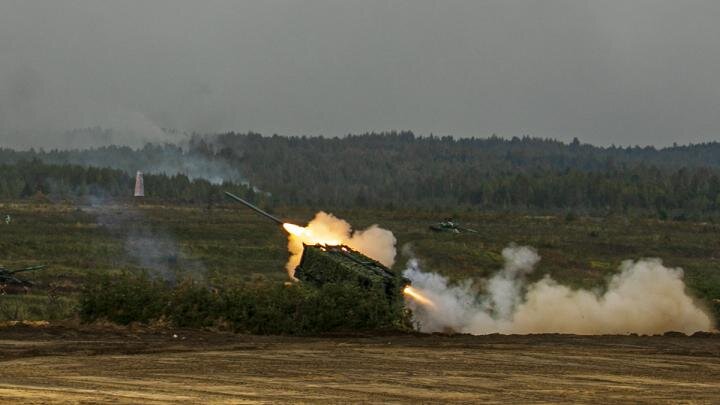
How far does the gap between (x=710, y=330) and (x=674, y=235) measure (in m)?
70.8

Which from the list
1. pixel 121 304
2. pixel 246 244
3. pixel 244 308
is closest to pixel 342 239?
pixel 244 308

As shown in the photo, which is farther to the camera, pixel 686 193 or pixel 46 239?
pixel 686 193

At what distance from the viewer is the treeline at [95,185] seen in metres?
134

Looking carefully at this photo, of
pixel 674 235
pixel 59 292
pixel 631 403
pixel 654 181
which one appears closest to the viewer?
pixel 631 403

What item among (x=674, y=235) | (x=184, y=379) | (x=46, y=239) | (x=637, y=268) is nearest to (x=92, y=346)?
(x=184, y=379)

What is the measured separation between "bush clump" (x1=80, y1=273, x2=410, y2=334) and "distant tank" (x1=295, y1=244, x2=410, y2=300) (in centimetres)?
64

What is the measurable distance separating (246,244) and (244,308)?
50.0 metres

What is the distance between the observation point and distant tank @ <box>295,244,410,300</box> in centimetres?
3912

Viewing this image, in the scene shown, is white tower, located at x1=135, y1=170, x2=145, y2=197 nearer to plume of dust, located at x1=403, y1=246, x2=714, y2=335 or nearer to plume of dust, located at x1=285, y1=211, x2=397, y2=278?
plume of dust, located at x1=285, y1=211, x2=397, y2=278

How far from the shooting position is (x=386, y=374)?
27391mm

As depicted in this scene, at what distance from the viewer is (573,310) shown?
41.8m

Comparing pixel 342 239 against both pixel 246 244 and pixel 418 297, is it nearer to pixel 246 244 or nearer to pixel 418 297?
pixel 418 297

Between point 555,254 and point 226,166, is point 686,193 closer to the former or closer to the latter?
point 226,166

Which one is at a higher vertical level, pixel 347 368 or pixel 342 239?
pixel 342 239
